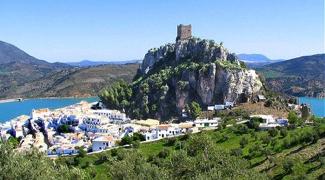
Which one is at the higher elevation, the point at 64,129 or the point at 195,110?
the point at 195,110

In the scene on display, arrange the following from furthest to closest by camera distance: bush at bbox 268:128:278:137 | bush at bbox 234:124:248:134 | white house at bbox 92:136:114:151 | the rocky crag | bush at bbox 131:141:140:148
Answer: the rocky crag → white house at bbox 92:136:114:151 → bush at bbox 234:124:248:134 → bush at bbox 131:141:140:148 → bush at bbox 268:128:278:137

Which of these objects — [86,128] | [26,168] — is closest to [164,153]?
[86,128]

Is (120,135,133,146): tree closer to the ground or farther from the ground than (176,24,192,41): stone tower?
closer to the ground

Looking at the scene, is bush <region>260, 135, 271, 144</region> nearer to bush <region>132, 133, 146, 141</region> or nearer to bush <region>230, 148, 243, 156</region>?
bush <region>230, 148, 243, 156</region>

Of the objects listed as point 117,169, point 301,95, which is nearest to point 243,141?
point 117,169

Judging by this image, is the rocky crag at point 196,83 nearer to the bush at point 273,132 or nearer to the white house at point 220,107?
the white house at point 220,107

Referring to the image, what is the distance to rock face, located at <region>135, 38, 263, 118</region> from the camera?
80562mm

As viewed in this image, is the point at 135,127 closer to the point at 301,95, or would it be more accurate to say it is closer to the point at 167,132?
the point at 167,132

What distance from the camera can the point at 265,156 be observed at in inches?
1843

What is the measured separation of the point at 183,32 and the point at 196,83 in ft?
72.5

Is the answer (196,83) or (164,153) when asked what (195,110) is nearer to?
(196,83)

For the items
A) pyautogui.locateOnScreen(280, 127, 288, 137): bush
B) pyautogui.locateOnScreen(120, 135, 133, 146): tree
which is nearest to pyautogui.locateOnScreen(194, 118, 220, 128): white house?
pyautogui.locateOnScreen(120, 135, 133, 146): tree

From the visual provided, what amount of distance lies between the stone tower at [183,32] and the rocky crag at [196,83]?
7948 millimetres

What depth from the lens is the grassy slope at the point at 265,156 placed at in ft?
134
